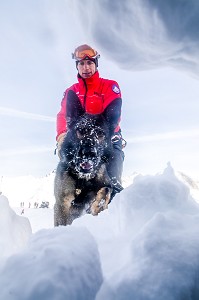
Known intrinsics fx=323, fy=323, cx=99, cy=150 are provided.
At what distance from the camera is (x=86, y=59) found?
545 cm

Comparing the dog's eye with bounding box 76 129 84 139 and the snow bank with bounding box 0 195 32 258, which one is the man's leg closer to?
the dog's eye with bounding box 76 129 84 139

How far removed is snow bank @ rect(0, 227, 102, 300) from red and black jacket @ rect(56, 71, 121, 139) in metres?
3.85

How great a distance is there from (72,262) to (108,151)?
10.9 feet

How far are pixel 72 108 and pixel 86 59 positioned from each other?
1.38 metres

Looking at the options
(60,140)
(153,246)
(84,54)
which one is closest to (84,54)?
(84,54)

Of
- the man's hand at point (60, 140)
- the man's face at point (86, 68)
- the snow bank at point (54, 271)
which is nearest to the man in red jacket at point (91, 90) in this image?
the man's face at point (86, 68)

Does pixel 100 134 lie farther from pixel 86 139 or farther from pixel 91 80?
pixel 91 80

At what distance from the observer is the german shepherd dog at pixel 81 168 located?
4156 millimetres

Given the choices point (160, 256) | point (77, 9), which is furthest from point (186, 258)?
point (77, 9)

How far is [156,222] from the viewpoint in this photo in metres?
1.55

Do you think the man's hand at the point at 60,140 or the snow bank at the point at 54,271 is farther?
the man's hand at the point at 60,140

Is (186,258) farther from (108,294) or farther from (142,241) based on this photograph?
(108,294)

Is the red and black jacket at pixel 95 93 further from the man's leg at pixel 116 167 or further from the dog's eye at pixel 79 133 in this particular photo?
the dog's eye at pixel 79 133

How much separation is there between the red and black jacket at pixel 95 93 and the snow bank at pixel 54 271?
3.85 m
